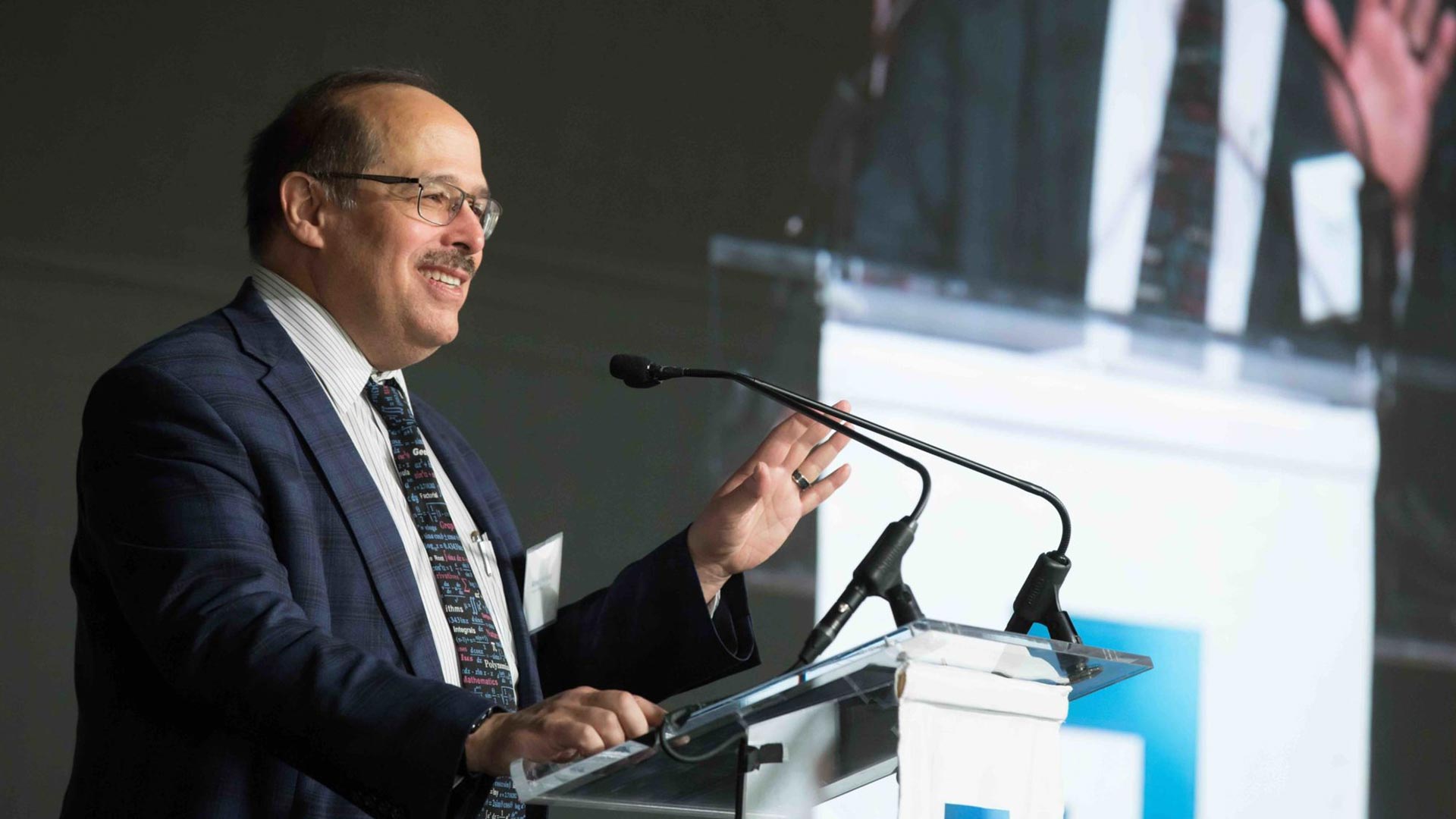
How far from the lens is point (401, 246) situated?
2.12 m

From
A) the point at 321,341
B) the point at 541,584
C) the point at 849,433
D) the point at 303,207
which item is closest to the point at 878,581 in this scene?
the point at 849,433

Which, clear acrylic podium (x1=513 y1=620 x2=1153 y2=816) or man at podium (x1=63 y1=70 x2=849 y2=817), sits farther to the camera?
man at podium (x1=63 y1=70 x2=849 y2=817)

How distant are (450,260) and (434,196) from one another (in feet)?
0.30

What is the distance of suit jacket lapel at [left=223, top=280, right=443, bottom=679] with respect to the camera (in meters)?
1.81

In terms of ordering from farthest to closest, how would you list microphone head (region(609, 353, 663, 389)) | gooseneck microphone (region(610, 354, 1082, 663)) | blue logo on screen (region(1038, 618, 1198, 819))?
blue logo on screen (region(1038, 618, 1198, 819)), microphone head (region(609, 353, 663, 389)), gooseneck microphone (region(610, 354, 1082, 663))

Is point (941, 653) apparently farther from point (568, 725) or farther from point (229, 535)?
point (229, 535)

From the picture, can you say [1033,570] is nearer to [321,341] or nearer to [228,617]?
[228,617]

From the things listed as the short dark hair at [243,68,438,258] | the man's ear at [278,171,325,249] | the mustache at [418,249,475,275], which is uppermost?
Result: the short dark hair at [243,68,438,258]

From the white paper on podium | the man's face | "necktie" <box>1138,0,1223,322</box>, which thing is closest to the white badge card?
the man's face

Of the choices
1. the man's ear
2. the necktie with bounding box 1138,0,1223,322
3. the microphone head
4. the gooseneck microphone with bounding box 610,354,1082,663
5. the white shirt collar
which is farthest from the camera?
the necktie with bounding box 1138,0,1223,322

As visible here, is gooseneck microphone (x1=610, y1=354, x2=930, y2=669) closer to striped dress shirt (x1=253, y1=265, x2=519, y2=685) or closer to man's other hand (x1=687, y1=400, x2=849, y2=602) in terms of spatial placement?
man's other hand (x1=687, y1=400, x2=849, y2=602)

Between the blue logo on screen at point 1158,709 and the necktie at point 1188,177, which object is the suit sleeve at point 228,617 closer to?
the blue logo on screen at point 1158,709

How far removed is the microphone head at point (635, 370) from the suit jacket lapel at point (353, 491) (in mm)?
343

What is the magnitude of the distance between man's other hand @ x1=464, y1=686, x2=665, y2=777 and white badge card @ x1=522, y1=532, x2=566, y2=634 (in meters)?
0.69
